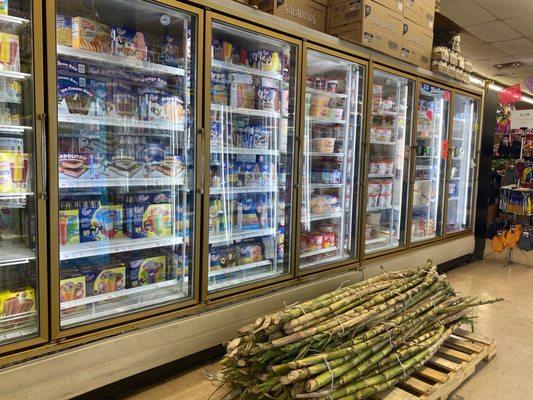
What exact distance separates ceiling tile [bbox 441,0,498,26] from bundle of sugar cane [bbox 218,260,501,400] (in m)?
5.14

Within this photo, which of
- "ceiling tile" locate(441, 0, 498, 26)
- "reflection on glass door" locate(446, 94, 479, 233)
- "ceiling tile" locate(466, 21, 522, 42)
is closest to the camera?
"reflection on glass door" locate(446, 94, 479, 233)

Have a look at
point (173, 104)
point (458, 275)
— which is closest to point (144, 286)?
point (173, 104)

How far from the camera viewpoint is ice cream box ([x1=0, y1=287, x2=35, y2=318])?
7.28 ft

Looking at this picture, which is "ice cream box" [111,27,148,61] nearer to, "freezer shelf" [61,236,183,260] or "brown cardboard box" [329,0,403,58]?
"freezer shelf" [61,236,183,260]

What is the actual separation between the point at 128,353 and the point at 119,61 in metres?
1.69

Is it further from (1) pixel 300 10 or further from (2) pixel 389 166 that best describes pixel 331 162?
(1) pixel 300 10

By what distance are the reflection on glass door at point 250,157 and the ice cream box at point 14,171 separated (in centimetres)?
118

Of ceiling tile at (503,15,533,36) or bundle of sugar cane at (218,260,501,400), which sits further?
ceiling tile at (503,15,533,36)

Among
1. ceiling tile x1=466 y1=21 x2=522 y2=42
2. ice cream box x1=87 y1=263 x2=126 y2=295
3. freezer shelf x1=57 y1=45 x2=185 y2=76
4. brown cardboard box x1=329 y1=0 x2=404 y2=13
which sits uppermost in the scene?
ceiling tile x1=466 y1=21 x2=522 y2=42

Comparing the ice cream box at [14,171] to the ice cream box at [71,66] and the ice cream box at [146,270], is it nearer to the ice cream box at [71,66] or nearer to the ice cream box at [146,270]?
the ice cream box at [71,66]

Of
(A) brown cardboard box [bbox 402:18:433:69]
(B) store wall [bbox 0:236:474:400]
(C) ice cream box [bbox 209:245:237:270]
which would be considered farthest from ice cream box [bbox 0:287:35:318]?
(A) brown cardboard box [bbox 402:18:433:69]

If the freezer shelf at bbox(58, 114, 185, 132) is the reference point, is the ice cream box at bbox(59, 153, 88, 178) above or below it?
below

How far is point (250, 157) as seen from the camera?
3.42 metres

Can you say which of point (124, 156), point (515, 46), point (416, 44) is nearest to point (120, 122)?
point (124, 156)
